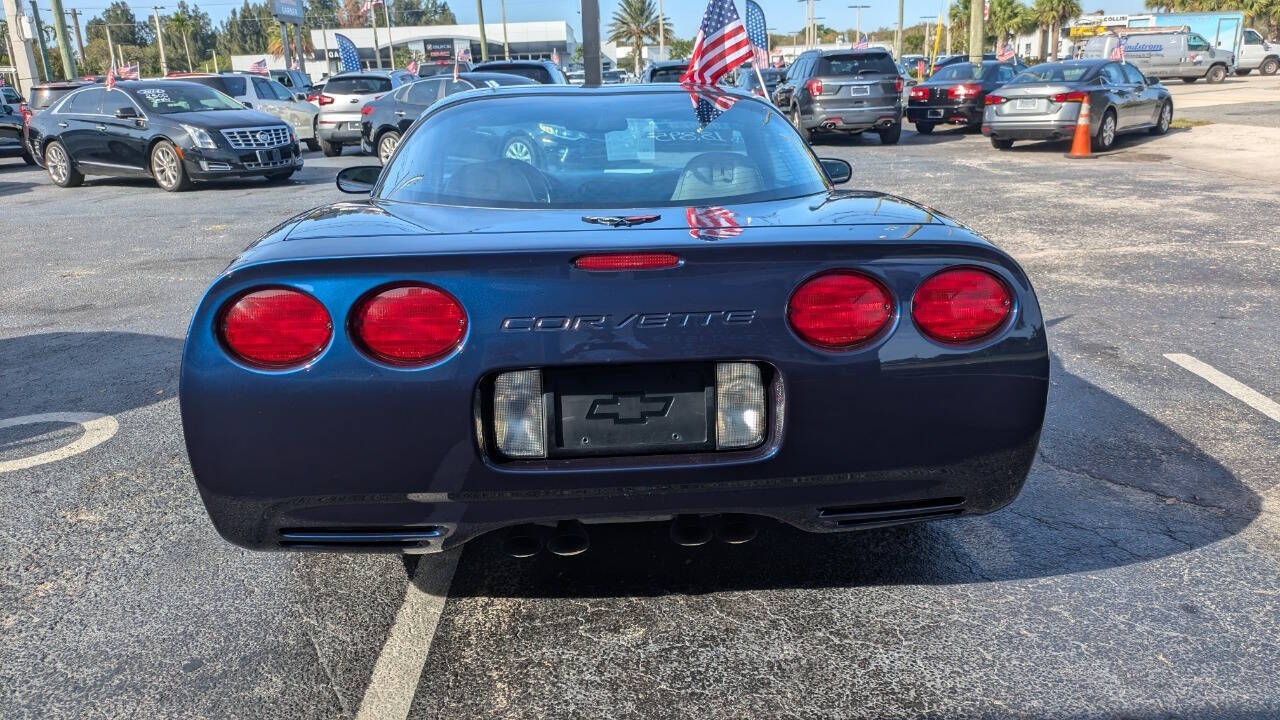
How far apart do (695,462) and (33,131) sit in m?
16.7

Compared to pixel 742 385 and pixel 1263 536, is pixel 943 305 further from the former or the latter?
pixel 1263 536

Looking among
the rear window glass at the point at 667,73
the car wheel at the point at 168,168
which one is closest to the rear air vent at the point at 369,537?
the car wheel at the point at 168,168

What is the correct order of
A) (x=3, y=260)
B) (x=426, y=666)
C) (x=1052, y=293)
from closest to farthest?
(x=426, y=666)
(x=1052, y=293)
(x=3, y=260)

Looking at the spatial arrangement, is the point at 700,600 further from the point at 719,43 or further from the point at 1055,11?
the point at 1055,11

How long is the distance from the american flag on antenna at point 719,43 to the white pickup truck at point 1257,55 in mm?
42315

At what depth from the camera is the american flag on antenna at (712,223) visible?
2.47m

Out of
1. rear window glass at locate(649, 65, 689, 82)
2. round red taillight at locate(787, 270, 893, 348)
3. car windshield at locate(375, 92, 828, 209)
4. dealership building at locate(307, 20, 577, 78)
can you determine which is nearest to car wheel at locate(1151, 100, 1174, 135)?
rear window glass at locate(649, 65, 689, 82)

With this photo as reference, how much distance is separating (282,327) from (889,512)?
148cm

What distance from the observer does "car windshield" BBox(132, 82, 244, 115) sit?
1445 centimetres

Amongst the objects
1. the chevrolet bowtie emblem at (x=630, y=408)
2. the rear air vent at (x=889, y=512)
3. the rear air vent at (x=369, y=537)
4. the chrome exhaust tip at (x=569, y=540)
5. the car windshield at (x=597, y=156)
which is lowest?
the chrome exhaust tip at (x=569, y=540)

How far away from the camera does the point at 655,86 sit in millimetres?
4141

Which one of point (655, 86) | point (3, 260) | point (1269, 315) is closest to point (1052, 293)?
point (1269, 315)

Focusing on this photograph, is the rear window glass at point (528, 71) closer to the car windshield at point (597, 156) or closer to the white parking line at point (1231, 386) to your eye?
the white parking line at point (1231, 386)

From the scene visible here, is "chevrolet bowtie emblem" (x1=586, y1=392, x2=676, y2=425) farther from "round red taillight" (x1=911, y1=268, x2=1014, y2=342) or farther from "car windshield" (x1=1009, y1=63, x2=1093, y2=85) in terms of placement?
"car windshield" (x1=1009, y1=63, x2=1093, y2=85)
